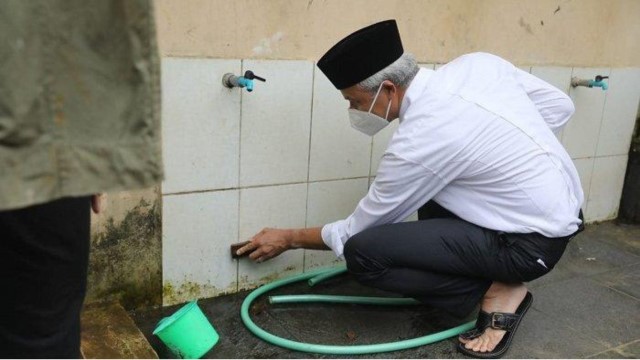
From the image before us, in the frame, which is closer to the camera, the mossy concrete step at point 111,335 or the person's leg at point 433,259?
the mossy concrete step at point 111,335

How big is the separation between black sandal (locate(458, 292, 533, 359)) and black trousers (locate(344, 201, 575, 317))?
0.26 ft

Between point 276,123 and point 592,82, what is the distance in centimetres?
199

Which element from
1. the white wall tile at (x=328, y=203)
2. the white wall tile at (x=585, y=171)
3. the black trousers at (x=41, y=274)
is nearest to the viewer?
the black trousers at (x=41, y=274)

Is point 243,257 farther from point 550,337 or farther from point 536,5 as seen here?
point 536,5

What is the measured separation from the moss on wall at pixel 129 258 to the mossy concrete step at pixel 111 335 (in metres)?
0.08

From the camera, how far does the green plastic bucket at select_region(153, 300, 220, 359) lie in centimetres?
193

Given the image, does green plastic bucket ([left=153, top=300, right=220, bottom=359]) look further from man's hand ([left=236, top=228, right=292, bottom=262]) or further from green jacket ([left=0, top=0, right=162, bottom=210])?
green jacket ([left=0, top=0, right=162, bottom=210])

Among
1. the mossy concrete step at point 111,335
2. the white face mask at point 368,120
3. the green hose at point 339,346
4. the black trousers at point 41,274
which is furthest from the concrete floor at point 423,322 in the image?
the black trousers at point 41,274

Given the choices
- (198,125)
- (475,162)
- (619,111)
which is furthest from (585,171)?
(198,125)

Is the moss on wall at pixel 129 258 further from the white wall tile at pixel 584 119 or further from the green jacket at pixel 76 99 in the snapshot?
the white wall tile at pixel 584 119

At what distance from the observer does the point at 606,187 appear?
379 centimetres

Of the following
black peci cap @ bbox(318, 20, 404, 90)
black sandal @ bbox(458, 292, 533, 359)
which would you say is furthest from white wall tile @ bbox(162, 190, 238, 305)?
black sandal @ bbox(458, 292, 533, 359)

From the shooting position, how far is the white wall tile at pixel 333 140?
8.25ft

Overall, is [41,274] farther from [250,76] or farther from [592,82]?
[592,82]
